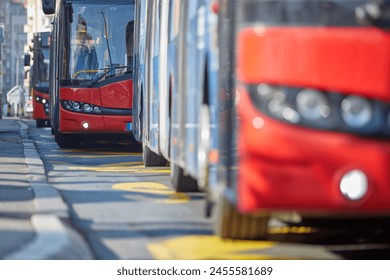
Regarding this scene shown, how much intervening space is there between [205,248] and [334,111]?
224 centimetres

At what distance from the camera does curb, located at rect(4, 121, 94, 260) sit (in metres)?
8.95

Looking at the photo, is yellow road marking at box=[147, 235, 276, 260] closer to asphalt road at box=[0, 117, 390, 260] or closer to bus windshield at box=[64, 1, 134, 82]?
asphalt road at box=[0, 117, 390, 260]

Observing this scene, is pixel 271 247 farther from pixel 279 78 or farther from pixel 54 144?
pixel 54 144

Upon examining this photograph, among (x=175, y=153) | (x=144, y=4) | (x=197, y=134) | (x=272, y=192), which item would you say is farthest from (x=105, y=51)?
(x=272, y=192)

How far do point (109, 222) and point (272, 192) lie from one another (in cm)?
392

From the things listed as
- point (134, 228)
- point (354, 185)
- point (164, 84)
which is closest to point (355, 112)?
point (354, 185)

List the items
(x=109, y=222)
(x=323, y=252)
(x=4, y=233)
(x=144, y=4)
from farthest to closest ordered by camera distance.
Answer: (x=144, y=4), (x=109, y=222), (x=4, y=233), (x=323, y=252)

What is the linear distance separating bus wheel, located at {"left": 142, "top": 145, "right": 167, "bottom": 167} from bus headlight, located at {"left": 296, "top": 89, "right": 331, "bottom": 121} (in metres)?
11.3

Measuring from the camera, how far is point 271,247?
33.2ft

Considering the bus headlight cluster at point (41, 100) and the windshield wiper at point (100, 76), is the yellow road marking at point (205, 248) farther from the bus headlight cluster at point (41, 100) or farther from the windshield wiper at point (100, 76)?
the bus headlight cluster at point (41, 100)

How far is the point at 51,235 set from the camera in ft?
33.5

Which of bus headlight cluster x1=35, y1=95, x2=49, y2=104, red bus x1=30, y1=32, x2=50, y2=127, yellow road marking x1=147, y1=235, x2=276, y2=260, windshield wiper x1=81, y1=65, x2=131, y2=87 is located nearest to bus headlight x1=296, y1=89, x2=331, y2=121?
yellow road marking x1=147, y1=235, x2=276, y2=260

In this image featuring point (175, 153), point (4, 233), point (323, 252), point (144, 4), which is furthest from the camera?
point (144, 4)

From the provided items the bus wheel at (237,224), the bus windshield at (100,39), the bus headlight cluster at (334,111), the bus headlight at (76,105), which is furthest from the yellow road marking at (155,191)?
the bus headlight at (76,105)
